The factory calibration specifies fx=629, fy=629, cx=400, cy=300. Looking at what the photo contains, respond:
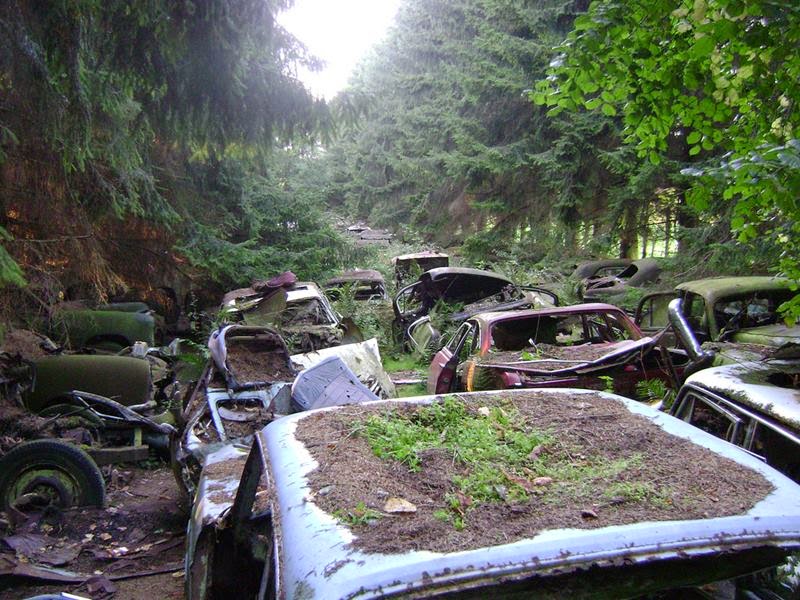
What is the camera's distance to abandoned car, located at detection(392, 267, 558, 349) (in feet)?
40.5

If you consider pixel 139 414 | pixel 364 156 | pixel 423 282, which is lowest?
pixel 139 414

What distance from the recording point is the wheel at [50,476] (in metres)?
5.46

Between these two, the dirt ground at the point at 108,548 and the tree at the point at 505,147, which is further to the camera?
the tree at the point at 505,147

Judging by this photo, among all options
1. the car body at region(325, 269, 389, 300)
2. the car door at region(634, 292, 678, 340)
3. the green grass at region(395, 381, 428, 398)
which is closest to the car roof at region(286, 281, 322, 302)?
the green grass at region(395, 381, 428, 398)

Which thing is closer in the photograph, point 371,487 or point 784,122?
point 371,487

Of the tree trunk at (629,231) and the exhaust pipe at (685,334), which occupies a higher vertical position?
the tree trunk at (629,231)

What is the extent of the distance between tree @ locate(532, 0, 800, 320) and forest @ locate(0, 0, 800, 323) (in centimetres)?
2

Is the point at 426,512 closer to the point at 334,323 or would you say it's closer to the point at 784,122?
the point at 784,122

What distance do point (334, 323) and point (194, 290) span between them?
23.4 ft

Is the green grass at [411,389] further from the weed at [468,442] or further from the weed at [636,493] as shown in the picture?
the weed at [636,493]

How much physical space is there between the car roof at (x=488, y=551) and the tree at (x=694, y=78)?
2.12 metres

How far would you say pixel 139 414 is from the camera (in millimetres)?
7160

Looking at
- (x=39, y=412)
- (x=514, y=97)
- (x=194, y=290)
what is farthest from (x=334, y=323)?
(x=514, y=97)

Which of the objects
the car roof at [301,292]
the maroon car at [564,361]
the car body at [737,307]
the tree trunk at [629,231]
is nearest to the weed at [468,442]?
the maroon car at [564,361]
